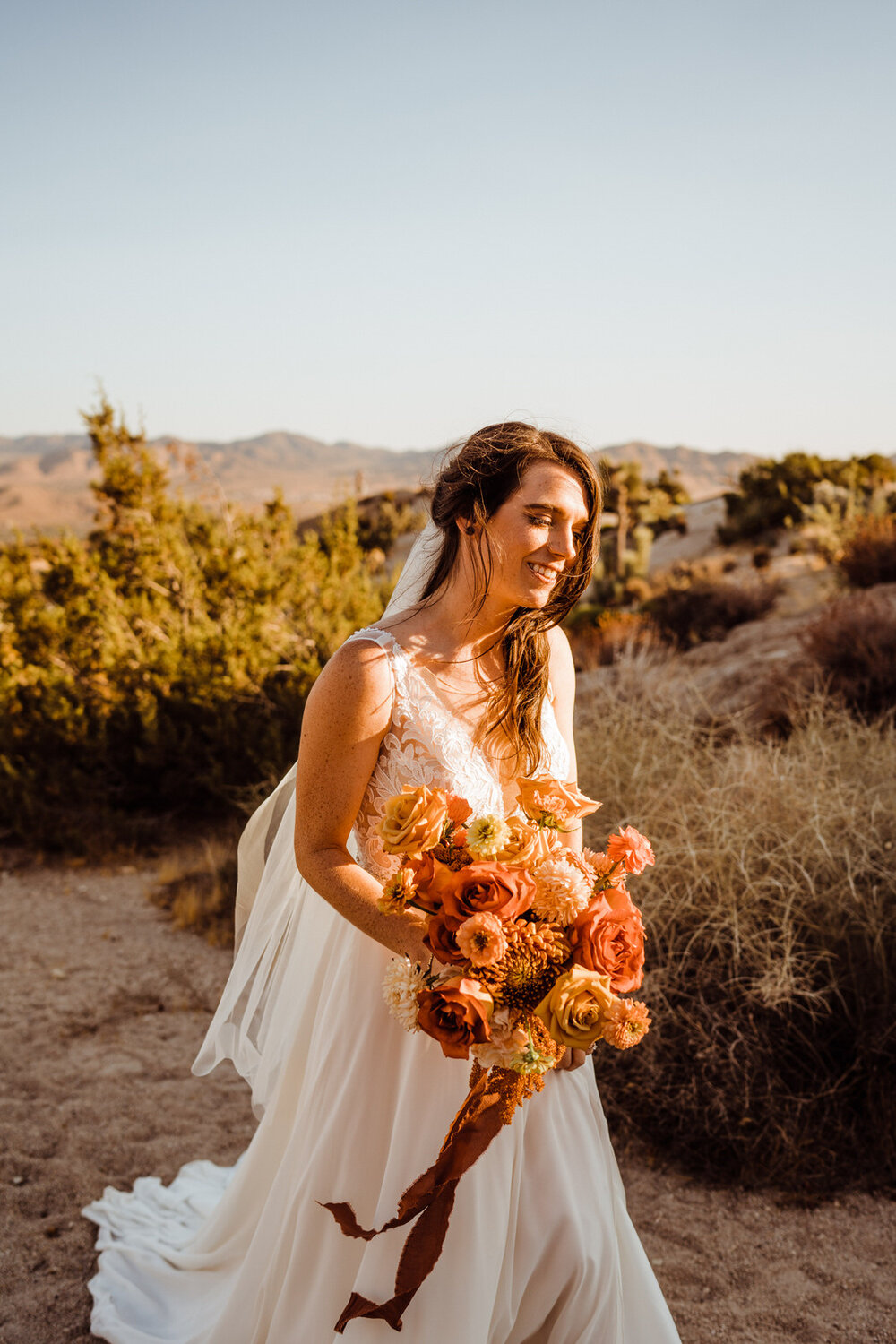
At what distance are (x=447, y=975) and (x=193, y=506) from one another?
8765mm

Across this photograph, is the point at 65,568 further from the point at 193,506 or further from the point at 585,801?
the point at 585,801

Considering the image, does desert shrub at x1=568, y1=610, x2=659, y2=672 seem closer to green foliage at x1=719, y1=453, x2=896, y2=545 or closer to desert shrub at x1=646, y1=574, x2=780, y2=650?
desert shrub at x1=646, y1=574, x2=780, y2=650

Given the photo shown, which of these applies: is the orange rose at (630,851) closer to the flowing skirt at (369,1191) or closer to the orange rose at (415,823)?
the orange rose at (415,823)

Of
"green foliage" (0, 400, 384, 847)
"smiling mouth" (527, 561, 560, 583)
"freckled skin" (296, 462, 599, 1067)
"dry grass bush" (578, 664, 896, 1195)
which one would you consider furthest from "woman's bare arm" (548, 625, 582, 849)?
"green foliage" (0, 400, 384, 847)

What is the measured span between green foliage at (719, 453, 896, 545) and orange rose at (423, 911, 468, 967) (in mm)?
18490

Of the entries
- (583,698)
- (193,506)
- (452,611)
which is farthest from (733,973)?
(193,506)

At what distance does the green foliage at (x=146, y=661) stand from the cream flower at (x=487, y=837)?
248 inches

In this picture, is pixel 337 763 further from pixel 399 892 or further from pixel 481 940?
pixel 481 940

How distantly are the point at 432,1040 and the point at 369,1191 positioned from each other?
37cm

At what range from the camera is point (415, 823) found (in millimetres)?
1527

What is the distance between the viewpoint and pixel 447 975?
1.53m

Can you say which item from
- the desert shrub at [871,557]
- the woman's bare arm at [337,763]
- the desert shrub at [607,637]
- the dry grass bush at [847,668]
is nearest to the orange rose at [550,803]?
the woman's bare arm at [337,763]

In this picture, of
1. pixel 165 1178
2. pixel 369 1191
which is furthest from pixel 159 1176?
pixel 369 1191

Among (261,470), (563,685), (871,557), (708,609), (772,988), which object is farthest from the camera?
(261,470)
